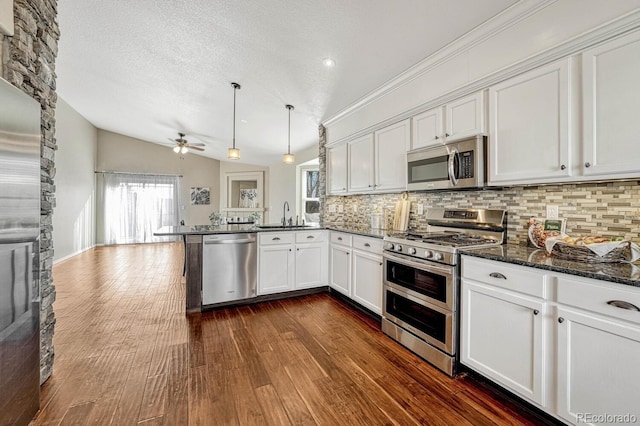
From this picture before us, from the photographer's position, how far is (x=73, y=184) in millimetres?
6430

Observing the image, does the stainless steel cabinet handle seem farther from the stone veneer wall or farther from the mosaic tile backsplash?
the stone veneer wall

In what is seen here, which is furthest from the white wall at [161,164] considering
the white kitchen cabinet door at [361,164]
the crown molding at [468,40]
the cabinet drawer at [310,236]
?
the crown molding at [468,40]

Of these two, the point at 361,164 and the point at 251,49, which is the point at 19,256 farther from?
the point at 361,164

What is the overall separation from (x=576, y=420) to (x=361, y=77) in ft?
10.2

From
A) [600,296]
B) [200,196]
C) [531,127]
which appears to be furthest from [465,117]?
[200,196]

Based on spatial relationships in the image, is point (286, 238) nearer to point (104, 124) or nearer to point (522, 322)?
point (522, 322)

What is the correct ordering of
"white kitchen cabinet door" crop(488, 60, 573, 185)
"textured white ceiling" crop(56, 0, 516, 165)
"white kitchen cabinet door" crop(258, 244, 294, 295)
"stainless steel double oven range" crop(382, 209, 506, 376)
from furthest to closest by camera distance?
"white kitchen cabinet door" crop(258, 244, 294, 295) → "textured white ceiling" crop(56, 0, 516, 165) → "stainless steel double oven range" crop(382, 209, 506, 376) → "white kitchen cabinet door" crop(488, 60, 573, 185)

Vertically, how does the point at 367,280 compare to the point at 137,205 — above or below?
below

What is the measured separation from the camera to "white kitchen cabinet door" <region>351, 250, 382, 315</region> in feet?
9.21

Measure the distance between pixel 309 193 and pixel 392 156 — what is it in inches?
172

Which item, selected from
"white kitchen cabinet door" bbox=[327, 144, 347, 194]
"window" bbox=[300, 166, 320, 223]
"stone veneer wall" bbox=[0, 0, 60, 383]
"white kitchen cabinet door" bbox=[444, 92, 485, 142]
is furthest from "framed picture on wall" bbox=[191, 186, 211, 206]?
"white kitchen cabinet door" bbox=[444, 92, 485, 142]

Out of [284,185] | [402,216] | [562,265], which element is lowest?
[562,265]

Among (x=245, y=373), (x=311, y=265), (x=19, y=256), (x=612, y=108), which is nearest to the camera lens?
(x=19, y=256)

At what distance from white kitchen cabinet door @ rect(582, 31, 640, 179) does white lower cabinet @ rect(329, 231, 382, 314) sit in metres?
1.66
